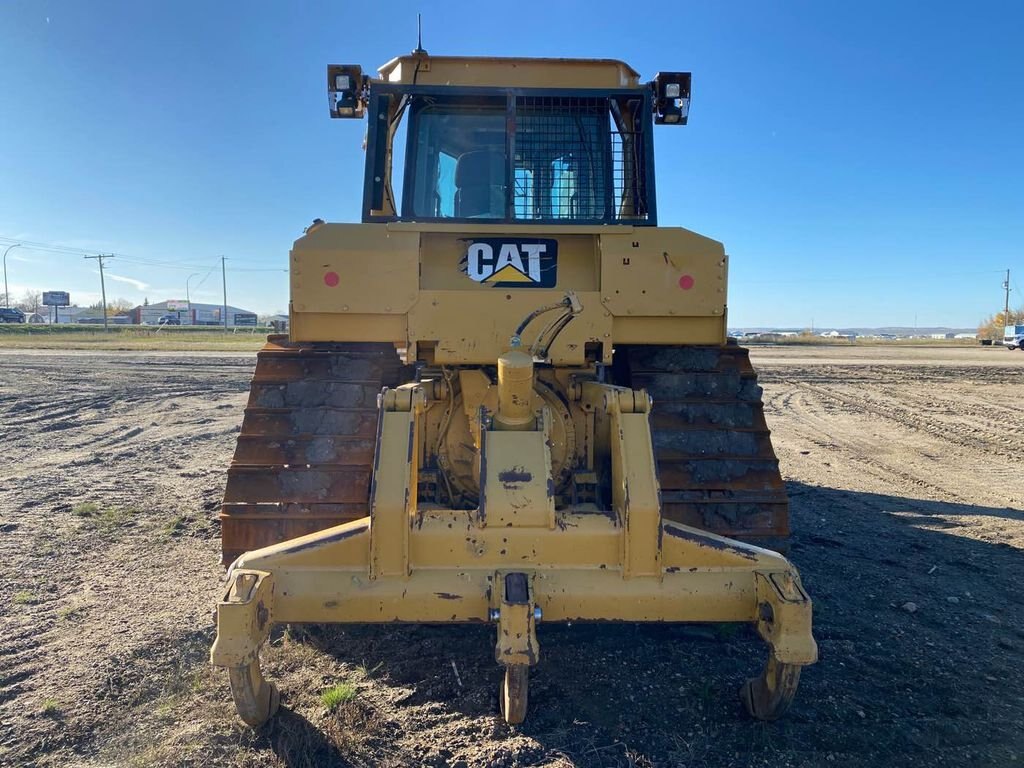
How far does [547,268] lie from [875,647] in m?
2.74

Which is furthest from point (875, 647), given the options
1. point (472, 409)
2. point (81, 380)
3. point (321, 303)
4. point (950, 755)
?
point (81, 380)

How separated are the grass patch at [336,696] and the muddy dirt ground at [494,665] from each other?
4cm

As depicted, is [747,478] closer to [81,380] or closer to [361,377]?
[361,377]

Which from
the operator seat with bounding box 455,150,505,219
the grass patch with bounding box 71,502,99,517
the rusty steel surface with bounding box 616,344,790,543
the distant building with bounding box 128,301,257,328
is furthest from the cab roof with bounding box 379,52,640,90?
the distant building with bounding box 128,301,257,328

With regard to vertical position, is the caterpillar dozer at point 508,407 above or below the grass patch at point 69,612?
above

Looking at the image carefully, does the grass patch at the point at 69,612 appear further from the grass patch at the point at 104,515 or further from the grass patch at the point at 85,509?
the grass patch at the point at 85,509

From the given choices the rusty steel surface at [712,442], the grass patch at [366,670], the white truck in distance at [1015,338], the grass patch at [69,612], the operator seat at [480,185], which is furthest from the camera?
the white truck in distance at [1015,338]

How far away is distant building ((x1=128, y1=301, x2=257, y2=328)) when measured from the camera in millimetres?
95688

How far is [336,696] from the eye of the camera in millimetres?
3119

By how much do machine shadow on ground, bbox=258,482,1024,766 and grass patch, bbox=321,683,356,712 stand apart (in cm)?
22

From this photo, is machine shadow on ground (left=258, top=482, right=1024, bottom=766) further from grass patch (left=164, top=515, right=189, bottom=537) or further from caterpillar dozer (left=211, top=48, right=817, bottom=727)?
Result: grass patch (left=164, top=515, right=189, bottom=537)

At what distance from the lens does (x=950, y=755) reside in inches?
111

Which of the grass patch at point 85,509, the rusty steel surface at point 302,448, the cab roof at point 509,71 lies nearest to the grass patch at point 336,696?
the rusty steel surface at point 302,448

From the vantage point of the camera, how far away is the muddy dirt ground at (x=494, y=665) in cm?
283
